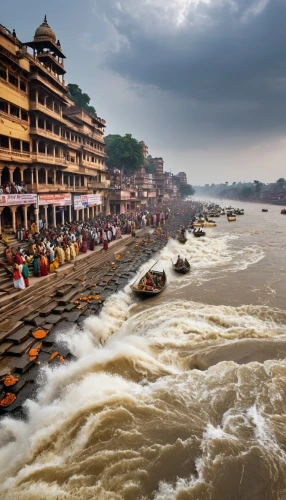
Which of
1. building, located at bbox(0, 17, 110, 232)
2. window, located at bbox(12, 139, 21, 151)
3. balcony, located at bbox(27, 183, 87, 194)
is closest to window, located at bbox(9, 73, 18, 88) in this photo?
building, located at bbox(0, 17, 110, 232)

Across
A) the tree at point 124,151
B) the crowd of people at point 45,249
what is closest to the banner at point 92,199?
the crowd of people at point 45,249

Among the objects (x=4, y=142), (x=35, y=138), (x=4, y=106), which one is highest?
(x=4, y=106)

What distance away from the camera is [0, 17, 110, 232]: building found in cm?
1844

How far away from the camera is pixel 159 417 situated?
6.77 m

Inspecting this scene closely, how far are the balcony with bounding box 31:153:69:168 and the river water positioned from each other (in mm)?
14625

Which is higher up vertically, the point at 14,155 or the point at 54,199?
the point at 14,155

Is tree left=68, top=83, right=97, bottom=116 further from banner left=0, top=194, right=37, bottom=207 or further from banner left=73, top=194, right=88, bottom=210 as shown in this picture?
banner left=0, top=194, right=37, bottom=207

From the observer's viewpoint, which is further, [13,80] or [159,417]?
[13,80]

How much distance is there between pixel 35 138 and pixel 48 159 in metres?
1.81

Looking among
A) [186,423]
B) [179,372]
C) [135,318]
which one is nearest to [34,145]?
[135,318]

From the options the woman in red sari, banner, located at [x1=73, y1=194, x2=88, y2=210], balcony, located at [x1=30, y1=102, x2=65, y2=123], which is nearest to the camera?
the woman in red sari

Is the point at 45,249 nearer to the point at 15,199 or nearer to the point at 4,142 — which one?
the point at 15,199

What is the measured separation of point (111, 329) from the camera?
11031mm

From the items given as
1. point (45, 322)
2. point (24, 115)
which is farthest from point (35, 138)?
point (45, 322)
